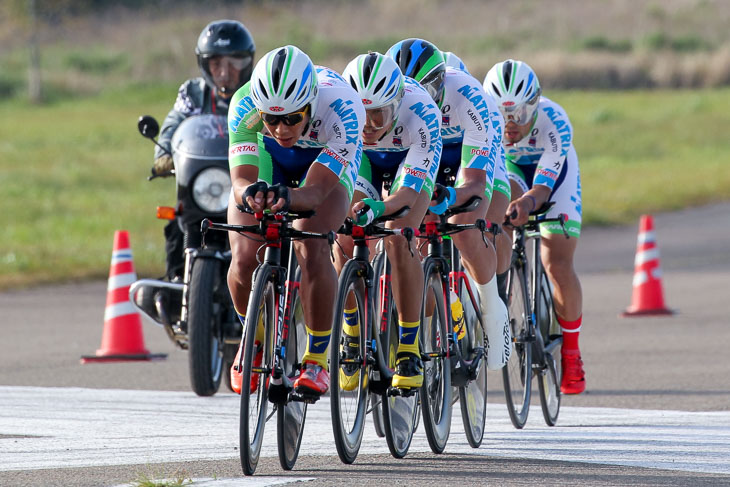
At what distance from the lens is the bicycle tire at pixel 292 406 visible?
21.0ft

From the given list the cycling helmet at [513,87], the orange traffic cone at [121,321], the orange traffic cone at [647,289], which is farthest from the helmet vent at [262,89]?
the orange traffic cone at [647,289]

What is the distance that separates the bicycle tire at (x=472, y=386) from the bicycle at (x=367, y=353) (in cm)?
43

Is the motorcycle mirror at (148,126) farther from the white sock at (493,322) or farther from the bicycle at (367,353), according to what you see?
the bicycle at (367,353)

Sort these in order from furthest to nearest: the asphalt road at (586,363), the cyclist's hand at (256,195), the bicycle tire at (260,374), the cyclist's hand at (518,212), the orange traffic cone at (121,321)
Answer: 1. the orange traffic cone at (121,321)
2. the cyclist's hand at (518,212)
3. the asphalt road at (586,363)
4. the cyclist's hand at (256,195)
5. the bicycle tire at (260,374)

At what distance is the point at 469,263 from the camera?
8016 millimetres

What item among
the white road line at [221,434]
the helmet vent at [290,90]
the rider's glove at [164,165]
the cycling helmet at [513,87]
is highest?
the cycling helmet at [513,87]

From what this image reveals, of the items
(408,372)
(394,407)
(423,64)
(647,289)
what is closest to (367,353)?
(408,372)

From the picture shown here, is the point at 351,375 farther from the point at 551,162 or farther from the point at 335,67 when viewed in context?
the point at 335,67

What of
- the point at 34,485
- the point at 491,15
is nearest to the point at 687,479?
the point at 34,485

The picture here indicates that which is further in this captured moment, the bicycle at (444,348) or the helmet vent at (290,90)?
the bicycle at (444,348)

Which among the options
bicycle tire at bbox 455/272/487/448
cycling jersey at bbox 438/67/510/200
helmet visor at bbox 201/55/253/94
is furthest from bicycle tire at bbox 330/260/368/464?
helmet visor at bbox 201/55/253/94

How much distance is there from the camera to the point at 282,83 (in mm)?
6461

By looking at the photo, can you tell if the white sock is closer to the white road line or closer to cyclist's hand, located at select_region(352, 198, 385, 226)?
the white road line

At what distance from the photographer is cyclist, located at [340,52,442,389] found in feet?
23.2
